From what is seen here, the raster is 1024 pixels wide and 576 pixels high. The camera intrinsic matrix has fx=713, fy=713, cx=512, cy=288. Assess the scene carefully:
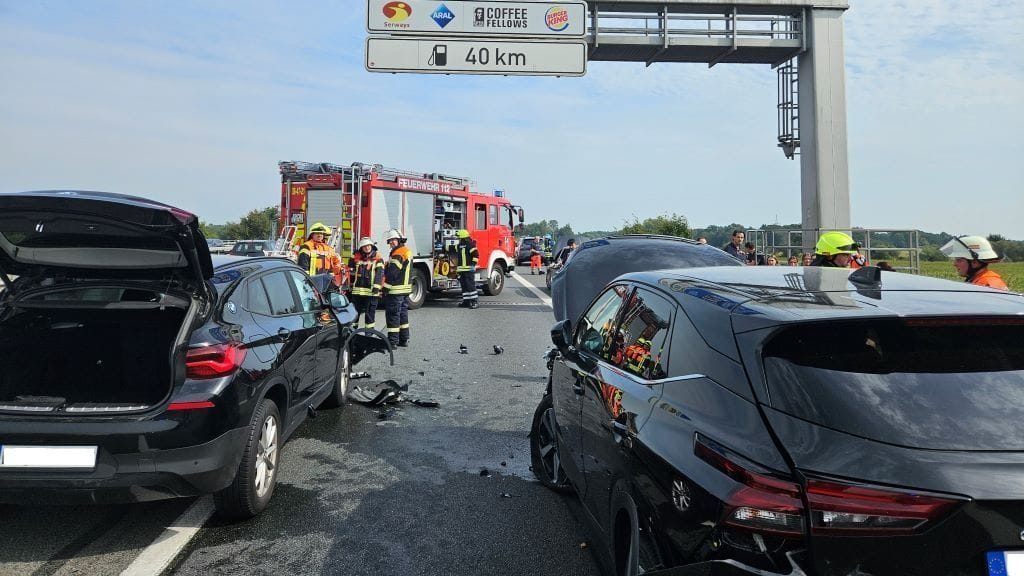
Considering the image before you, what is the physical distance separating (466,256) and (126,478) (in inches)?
516

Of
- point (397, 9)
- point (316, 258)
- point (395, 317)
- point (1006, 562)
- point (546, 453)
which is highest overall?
point (397, 9)

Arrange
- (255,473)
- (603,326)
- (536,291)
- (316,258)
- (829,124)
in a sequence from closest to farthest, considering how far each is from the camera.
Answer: (603,326), (255,473), (316,258), (829,124), (536,291)

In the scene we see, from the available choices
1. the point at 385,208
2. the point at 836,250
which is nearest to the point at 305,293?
the point at 836,250

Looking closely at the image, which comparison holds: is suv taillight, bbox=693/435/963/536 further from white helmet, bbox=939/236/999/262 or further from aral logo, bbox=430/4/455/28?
aral logo, bbox=430/4/455/28

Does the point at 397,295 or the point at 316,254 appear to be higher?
the point at 316,254

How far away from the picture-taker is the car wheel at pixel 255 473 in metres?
3.91

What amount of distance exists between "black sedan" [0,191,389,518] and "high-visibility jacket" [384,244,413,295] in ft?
18.7

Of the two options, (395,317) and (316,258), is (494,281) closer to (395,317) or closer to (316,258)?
(316,258)

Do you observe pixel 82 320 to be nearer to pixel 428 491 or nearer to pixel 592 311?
pixel 428 491

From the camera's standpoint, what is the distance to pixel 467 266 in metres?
16.5

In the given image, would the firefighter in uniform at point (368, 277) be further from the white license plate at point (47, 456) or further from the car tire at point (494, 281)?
the car tire at point (494, 281)

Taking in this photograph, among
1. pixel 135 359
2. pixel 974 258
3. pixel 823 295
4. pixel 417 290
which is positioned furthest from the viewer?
pixel 417 290

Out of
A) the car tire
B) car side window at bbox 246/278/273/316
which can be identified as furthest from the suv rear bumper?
the car tire

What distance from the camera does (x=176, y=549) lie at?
3646 millimetres
